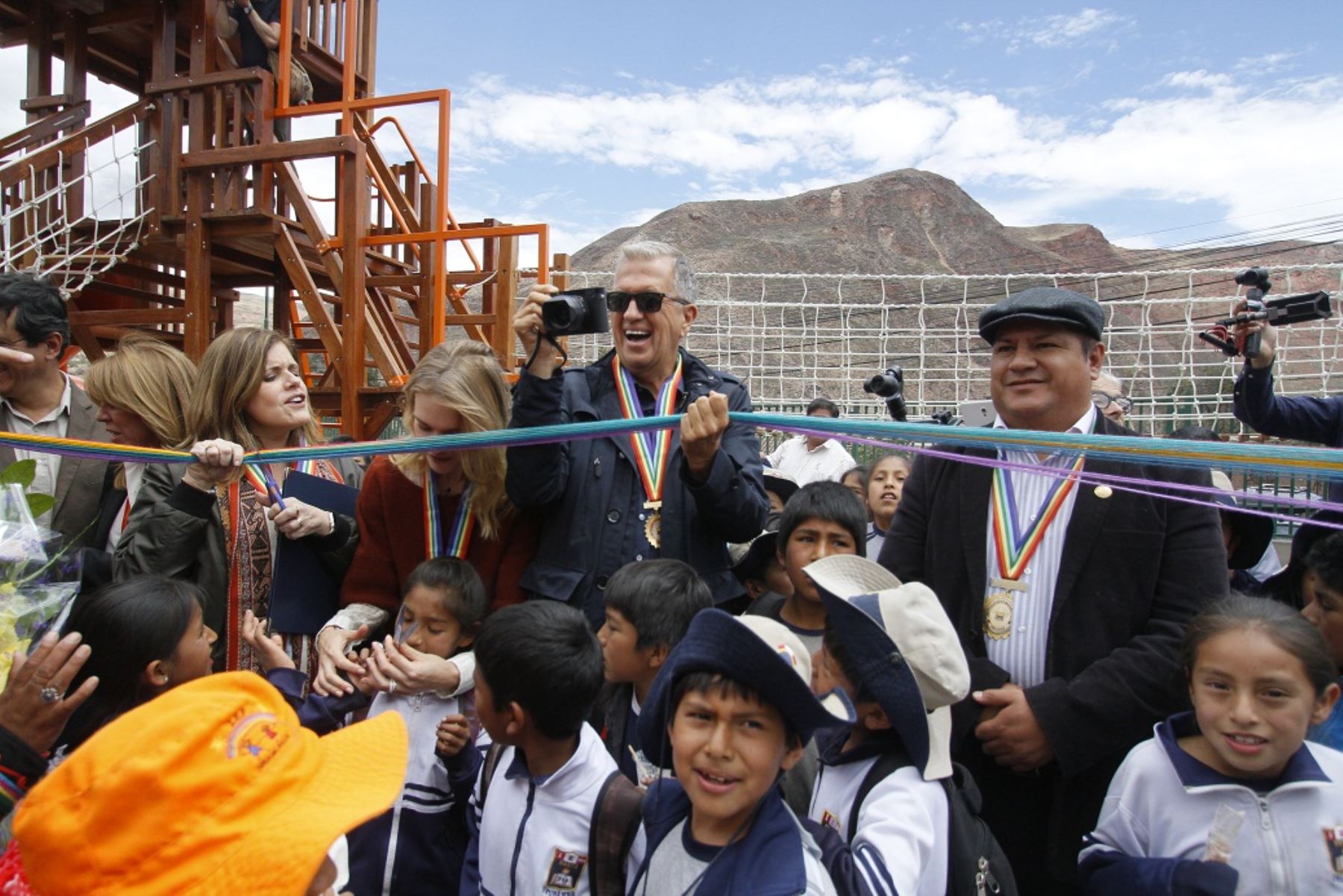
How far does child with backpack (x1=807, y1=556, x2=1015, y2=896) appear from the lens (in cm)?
148

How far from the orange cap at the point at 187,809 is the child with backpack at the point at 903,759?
825mm

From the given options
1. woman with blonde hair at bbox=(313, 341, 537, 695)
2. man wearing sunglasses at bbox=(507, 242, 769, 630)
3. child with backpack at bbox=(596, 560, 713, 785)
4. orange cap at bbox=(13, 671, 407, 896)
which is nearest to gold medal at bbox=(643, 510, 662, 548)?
man wearing sunglasses at bbox=(507, 242, 769, 630)

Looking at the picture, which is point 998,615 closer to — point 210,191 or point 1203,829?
point 1203,829

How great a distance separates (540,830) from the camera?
5.93ft

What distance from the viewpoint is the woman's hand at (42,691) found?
5.44ft

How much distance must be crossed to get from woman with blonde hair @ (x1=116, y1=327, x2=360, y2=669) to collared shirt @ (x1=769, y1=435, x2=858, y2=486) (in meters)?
A: 3.47

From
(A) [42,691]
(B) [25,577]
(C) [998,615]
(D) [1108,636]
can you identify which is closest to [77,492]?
(B) [25,577]

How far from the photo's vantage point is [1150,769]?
5.79ft

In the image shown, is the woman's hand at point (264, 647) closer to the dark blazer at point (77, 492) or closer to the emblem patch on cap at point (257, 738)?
the dark blazer at point (77, 492)

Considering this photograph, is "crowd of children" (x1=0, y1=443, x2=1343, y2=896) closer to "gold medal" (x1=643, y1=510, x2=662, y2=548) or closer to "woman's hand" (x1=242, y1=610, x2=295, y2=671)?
"woman's hand" (x1=242, y1=610, x2=295, y2=671)

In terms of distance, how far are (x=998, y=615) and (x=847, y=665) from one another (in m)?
0.58

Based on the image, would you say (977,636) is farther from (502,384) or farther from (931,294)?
(931,294)

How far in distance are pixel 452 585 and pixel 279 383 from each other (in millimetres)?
861

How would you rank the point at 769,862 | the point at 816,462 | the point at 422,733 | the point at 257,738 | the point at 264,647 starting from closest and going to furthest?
the point at 257,738, the point at 769,862, the point at 422,733, the point at 264,647, the point at 816,462
